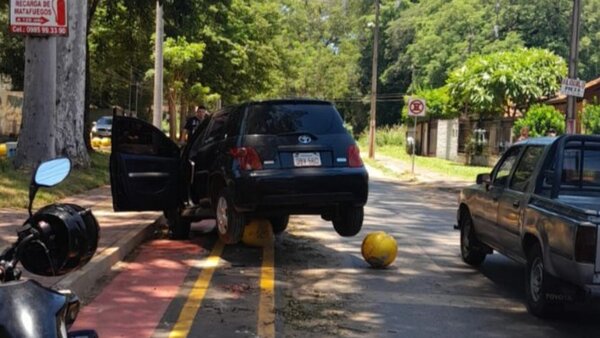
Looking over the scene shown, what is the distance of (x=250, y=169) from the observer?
27.3 ft

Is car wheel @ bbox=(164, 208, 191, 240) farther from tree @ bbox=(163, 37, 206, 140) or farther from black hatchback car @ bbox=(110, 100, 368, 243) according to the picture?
tree @ bbox=(163, 37, 206, 140)

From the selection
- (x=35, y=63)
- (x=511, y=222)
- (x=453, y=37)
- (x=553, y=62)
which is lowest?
(x=511, y=222)

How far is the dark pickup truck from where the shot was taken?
5.54m

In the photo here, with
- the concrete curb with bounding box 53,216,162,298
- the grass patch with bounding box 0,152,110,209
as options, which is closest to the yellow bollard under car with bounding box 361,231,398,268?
the concrete curb with bounding box 53,216,162,298

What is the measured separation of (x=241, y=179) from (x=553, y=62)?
90.5ft

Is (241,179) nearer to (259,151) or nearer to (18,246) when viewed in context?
(259,151)

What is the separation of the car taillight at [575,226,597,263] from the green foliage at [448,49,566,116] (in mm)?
25677

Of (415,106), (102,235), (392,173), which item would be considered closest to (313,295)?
(102,235)

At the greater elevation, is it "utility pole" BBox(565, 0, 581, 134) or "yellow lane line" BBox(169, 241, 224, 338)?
"utility pole" BBox(565, 0, 581, 134)

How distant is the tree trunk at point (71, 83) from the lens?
1470 cm

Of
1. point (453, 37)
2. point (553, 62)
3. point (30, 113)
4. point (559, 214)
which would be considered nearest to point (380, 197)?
point (30, 113)

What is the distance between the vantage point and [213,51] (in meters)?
34.7

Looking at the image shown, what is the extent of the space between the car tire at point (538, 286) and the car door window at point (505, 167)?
139 centimetres

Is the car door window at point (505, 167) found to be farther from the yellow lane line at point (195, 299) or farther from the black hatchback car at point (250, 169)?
the yellow lane line at point (195, 299)
